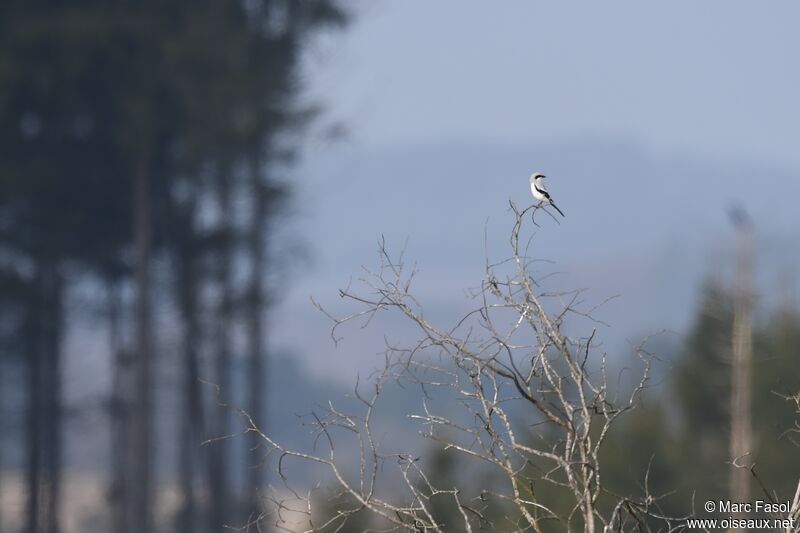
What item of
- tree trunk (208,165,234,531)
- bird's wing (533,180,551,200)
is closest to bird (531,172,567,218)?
bird's wing (533,180,551,200)

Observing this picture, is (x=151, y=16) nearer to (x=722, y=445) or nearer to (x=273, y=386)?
(x=722, y=445)

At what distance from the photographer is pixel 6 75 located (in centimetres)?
2302

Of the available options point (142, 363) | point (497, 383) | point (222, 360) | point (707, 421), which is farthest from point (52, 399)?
point (497, 383)

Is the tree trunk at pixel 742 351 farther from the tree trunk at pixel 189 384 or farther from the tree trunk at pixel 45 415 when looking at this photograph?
the tree trunk at pixel 45 415

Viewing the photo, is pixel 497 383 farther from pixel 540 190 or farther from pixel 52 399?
pixel 52 399

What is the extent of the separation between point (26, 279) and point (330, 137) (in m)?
7.05

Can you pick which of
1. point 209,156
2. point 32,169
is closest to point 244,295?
point 209,156

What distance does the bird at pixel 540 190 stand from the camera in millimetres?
8519

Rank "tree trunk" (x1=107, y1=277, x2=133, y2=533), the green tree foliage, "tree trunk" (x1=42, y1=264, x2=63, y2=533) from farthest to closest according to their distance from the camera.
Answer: "tree trunk" (x1=107, y1=277, x2=133, y2=533) → "tree trunk" (x1=42, y1=264, x2=63, y2=533) → the green tree foliage

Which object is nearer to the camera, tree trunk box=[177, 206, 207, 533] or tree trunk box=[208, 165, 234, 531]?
tree trunk box=[177, 206, 207, 533]

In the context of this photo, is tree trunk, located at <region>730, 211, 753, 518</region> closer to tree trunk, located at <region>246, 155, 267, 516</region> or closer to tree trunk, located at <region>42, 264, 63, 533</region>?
tree trunk, located at <region>246, 155, 267, 516</region>

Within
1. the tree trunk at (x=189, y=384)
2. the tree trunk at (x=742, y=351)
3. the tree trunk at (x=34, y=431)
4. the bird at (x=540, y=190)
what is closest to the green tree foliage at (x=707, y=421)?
the tree trunk at (x=742, y=351)

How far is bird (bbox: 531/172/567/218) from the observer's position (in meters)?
8.52

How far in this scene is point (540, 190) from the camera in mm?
9055
